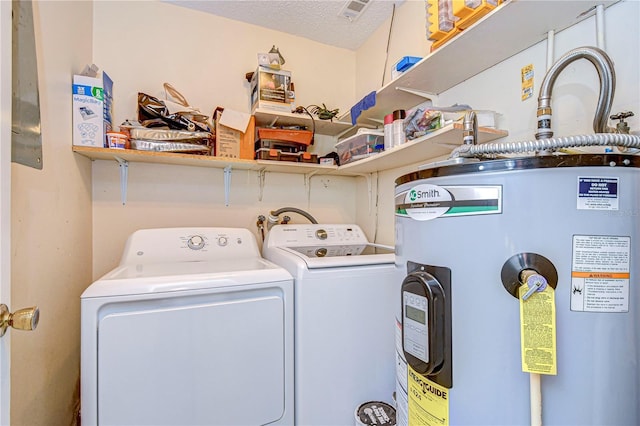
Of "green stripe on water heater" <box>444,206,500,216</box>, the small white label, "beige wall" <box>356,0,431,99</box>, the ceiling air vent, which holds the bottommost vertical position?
"green stripe on water heater" <box>444,206,500,216</box>

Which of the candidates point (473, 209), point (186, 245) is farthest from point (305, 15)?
point (473, 209)

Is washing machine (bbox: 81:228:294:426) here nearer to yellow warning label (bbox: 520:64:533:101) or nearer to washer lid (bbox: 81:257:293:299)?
washer lid (bbox: 81:257:293:299)

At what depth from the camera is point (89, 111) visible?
151 cm

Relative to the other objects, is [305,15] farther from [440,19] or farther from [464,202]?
[464,202]

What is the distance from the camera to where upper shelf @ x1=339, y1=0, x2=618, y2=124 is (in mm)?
966

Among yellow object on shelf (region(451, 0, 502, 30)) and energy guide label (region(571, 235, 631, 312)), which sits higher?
yellow object on shelf (region(451, 0, 502, 30))

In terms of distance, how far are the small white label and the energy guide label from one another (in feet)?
0.20

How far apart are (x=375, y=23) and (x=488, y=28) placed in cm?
127

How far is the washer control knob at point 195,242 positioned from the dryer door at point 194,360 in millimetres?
537

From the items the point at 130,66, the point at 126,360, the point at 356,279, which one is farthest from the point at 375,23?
the point at 126,360

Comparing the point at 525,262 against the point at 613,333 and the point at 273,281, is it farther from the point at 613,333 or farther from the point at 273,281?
the point at 273,281

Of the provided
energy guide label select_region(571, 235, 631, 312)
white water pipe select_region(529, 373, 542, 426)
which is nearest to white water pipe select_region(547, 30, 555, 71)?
energy guide label select_region(571, 235, 631, 312)

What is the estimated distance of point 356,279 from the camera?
1.33 m

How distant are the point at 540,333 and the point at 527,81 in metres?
1.06
